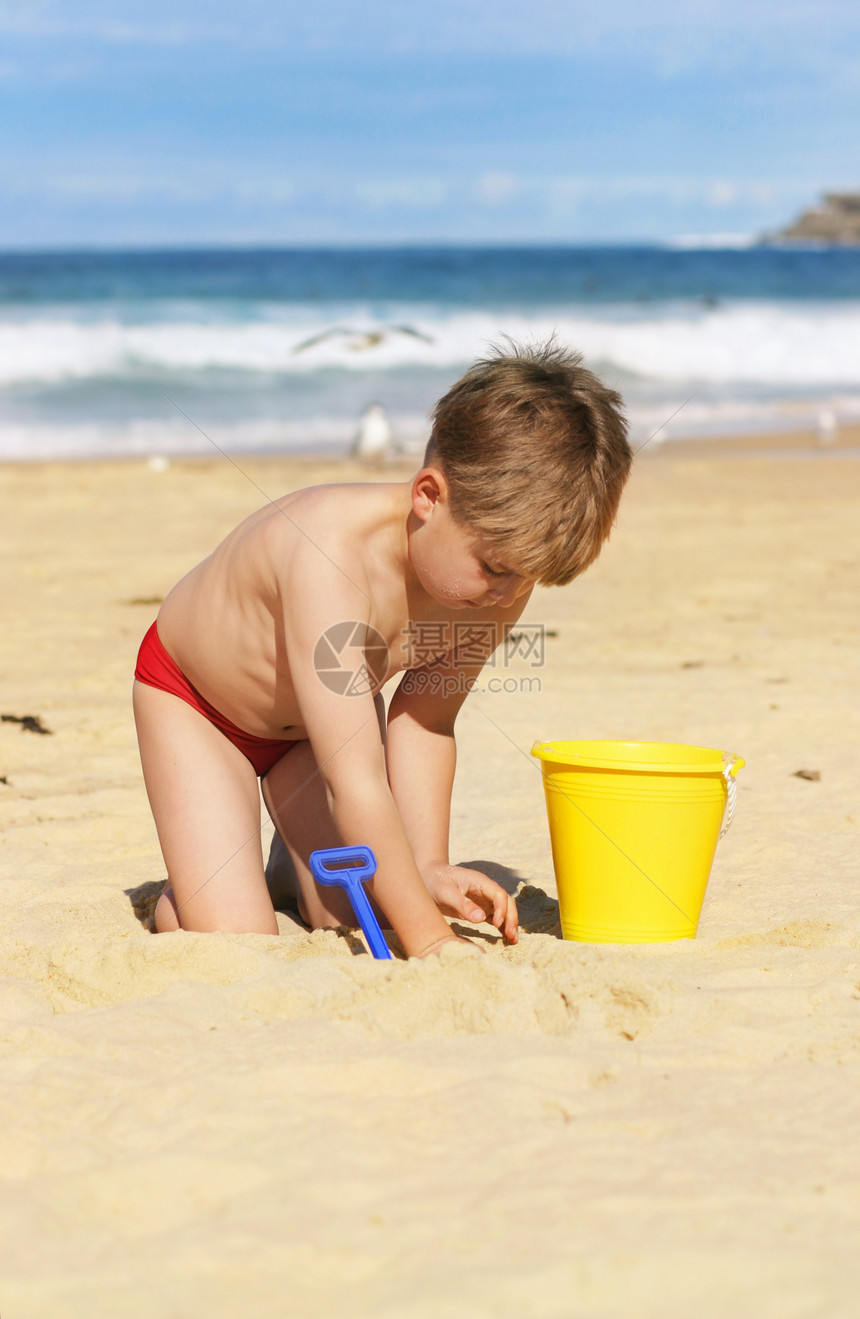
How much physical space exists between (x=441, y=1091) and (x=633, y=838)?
71 centimetres

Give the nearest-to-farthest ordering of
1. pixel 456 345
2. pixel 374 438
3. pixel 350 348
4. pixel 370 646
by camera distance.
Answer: pixel 370 646, pixel 374 438, pixel 350 348, pixel 456 345

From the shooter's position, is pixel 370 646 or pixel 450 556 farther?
pixel 370 646

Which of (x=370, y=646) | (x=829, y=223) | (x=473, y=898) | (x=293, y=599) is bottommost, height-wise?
(x=473, y=898)

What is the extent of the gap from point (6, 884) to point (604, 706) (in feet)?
6.81

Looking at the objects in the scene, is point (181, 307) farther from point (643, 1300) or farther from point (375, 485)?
point (643, 1300)

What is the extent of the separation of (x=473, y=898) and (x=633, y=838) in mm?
382

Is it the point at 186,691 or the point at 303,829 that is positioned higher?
the point at 186,691

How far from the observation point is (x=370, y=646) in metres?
2.26

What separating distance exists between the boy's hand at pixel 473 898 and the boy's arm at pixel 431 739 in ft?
0.08

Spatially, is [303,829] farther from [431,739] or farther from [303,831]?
[431,739]

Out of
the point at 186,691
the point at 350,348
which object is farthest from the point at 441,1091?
the point at 350,348

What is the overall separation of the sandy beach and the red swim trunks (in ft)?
1.28

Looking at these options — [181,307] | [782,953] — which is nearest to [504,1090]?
[782,953]

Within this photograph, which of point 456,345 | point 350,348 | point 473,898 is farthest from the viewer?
point 456,345
